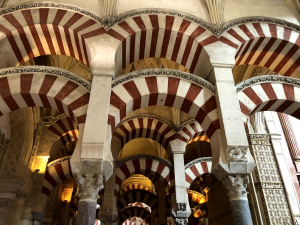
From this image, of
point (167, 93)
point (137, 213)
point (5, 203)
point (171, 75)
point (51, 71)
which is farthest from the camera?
point (137, 213)

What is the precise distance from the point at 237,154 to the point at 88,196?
232 centimetres

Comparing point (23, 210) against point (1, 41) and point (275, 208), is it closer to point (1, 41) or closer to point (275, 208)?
point (1, 41)

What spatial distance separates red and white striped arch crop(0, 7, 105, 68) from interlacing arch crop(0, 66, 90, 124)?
2.82 ft

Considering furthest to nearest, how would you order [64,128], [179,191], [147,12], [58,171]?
1. [64,128]
2. [58,171]
3. [179,191]
4. [147,12]

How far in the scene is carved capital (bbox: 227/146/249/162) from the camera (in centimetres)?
384

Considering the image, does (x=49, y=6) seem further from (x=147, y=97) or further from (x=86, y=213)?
(x=86, y=213)

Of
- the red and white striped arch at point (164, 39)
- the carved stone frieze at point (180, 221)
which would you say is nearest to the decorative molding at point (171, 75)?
the red and white striped arch at point (164, 39)

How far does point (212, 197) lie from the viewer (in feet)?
31.1

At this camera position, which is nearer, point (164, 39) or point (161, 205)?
point (164, 39)

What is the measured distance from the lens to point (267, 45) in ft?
18.2

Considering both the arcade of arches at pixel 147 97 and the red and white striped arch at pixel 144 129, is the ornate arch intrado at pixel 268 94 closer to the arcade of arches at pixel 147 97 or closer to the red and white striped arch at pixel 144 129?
the arcade of arches at pixel 147 97

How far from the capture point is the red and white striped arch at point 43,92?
13.9 ft

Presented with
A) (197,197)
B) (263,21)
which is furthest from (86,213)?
(197,197)

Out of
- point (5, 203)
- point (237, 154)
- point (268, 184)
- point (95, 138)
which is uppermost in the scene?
point (268, 184)
